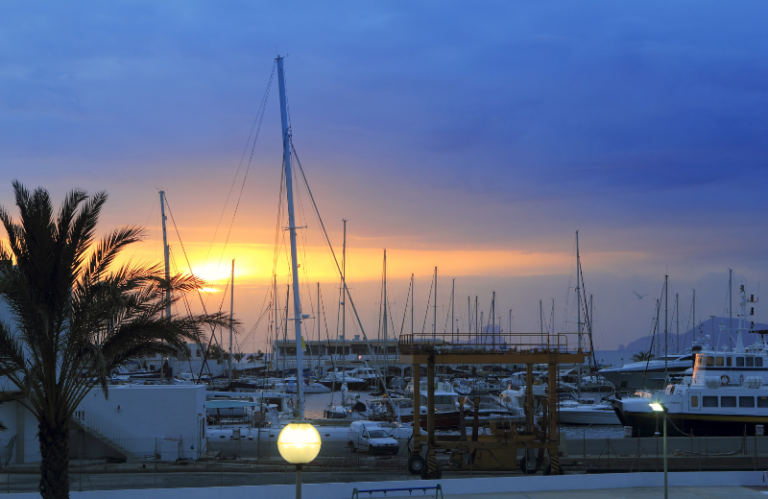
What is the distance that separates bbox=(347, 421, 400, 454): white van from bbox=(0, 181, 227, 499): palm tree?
17971 mm

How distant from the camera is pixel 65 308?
16781 mm

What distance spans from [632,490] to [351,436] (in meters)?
16.0

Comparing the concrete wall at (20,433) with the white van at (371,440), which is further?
the white van at (371,440)

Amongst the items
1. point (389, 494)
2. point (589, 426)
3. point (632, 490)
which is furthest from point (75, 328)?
point (589, 426)

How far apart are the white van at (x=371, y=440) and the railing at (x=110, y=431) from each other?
9.90m

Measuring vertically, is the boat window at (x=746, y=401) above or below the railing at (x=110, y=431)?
below

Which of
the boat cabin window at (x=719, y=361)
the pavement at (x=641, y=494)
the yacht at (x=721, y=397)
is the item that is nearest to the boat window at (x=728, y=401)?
the yacht at (x=721, y=397)

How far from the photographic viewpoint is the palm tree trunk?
1694cm

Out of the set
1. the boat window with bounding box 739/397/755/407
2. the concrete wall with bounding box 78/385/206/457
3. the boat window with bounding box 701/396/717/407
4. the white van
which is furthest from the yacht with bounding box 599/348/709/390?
the concrete wall with bounding box 78/385/206/457

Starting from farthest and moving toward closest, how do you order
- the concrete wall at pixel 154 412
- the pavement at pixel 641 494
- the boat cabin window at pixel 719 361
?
the boat cabin window at pixel 719 361 < the concrete wall at pixel 154 412 < the pavement at pixel 641 494

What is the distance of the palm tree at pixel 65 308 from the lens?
52.4 feet

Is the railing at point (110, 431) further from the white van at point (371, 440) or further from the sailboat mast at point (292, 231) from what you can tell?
the white van at point (371, 440)

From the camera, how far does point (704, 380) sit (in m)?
44.8

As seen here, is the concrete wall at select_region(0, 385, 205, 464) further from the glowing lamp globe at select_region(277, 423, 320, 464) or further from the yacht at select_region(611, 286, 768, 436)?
the yacht at select_region(611, 286, 768, 436)
